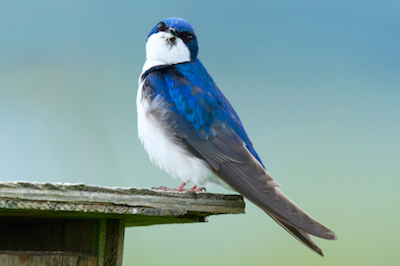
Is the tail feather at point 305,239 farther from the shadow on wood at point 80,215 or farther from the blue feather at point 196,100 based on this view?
the blue feather at point 196,100

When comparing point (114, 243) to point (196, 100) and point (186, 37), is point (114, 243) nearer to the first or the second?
point (196, 100)

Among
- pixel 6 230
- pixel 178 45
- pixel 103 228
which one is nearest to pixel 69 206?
pixel 103 228

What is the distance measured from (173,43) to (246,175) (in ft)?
2.78

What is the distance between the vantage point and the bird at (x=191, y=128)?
6.75 feet

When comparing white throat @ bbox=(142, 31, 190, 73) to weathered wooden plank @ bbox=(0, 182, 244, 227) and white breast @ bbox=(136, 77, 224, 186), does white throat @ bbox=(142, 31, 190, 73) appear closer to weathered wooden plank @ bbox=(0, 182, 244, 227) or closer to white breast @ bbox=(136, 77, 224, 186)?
white breast @ bbox=(136, 77, 224, 186)

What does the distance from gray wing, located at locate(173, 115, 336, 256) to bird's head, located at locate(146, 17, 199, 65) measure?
1.32 ft

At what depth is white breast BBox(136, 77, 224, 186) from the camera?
7.40ft

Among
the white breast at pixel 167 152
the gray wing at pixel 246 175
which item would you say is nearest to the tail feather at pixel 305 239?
the gray wing at pixel 246 175

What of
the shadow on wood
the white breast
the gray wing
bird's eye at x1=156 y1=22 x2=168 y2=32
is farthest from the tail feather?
bird's eye at x1=156 y1=22 x2=168 y2=32

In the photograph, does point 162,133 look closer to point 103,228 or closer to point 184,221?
point 184,221

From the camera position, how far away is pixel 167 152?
2344mm

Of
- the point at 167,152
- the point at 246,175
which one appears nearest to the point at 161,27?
the point at 167,152

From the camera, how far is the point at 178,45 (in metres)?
2.60

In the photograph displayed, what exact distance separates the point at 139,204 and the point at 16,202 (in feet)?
1.25
